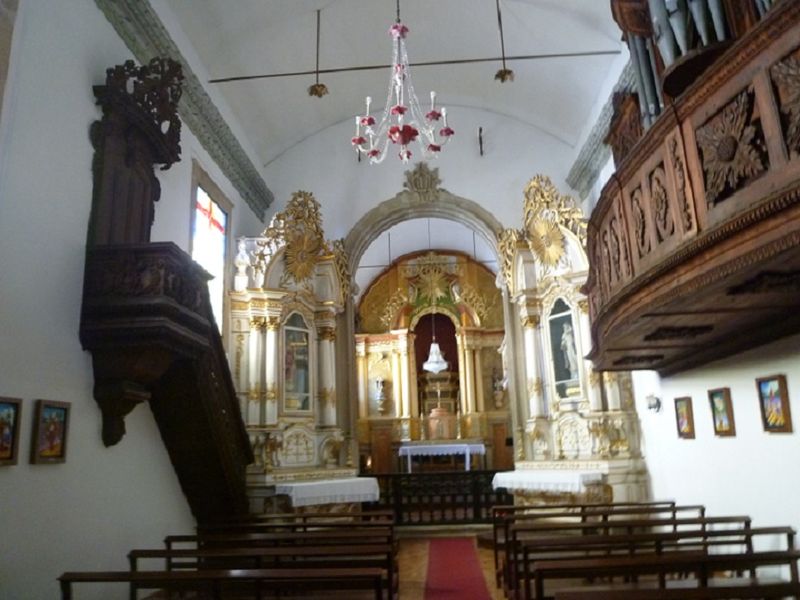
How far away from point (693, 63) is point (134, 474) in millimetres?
6224

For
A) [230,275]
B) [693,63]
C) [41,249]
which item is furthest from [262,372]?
[693,63]

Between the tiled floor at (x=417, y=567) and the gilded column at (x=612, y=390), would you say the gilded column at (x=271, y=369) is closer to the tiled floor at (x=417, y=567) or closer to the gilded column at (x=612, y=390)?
the tiled floor at (x=417, y=567)

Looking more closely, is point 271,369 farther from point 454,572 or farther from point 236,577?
point 236,577

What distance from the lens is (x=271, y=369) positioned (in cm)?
1040

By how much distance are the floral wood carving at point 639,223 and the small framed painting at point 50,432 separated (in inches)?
184

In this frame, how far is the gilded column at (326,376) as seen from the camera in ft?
37.0

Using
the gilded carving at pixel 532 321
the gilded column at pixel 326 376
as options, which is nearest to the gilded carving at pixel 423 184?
the gilded carving at pixel 532 321

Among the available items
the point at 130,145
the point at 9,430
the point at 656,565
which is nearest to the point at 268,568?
the point at 9,430

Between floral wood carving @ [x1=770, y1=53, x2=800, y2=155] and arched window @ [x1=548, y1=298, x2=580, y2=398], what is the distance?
24.2 ft

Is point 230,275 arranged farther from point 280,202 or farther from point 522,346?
point 522,346

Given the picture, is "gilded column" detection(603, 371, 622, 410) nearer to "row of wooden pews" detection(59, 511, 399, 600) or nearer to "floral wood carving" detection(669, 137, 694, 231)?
"row of wooden pews" detection(59, 511, 399, 600)

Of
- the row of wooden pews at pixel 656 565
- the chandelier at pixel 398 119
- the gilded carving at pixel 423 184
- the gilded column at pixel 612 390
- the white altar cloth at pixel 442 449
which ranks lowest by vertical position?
the row of wooden pews at pixel 656 565

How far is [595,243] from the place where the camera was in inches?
259

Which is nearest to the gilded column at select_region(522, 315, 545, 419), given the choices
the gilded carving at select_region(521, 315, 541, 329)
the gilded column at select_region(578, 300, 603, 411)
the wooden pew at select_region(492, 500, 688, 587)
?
the gilded carving at select_region(521, 315, 541, 329)
